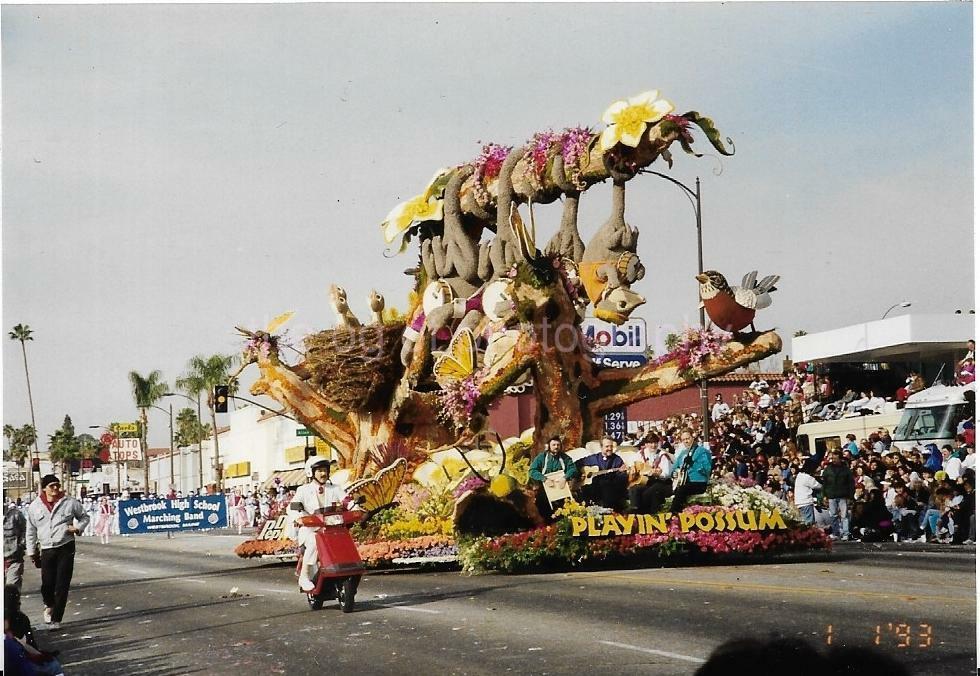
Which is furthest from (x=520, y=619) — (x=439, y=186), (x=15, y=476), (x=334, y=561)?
(x=439, y=186)

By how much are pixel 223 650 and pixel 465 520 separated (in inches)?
205

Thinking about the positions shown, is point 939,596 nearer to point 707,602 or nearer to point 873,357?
point 707,602

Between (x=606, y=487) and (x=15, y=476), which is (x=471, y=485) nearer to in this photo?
(x=606, y=487)

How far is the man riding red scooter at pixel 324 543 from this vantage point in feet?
43.2

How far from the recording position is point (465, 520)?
16031 mm

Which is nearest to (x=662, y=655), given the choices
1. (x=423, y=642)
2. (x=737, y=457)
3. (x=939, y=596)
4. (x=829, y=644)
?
(x=829, y=644)

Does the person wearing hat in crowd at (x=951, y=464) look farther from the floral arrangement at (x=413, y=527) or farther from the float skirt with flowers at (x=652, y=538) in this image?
the floral arrangement at (x=413, y=527)

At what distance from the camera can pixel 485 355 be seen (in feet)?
56.5

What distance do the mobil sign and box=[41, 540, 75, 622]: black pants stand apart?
733 centimetres

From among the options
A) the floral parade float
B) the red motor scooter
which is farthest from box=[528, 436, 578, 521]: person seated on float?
the red motor scooter

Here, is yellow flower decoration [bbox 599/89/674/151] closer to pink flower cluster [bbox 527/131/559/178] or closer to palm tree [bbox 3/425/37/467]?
pink flower cluster [bbox 527/131/559/178]

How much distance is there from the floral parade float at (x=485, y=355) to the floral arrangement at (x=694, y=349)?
20 millimetres

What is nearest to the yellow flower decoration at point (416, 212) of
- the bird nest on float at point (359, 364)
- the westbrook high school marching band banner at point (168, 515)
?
the bird nest on float at point (359, 364)

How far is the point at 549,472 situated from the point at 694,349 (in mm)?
2455
